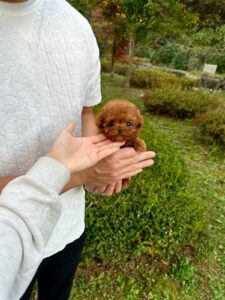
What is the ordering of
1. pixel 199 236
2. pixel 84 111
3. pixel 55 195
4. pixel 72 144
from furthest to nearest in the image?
pixel 199 236 < pixel 84 111 < pixel 72 144 < pixel 55 195

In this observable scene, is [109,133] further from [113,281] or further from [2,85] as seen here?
[113,281]

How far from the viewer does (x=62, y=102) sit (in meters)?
1.12

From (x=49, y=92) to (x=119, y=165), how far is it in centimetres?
32

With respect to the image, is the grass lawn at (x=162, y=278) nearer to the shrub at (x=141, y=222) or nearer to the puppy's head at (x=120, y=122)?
the shrub at (x=141, y=222)

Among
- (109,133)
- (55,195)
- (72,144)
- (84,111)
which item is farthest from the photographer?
(84,111)

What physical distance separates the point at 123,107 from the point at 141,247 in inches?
61.5

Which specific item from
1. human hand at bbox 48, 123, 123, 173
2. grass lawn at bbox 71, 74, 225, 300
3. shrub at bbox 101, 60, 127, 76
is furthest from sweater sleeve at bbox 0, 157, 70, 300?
shrub at bbox 101, 60, 127, 76

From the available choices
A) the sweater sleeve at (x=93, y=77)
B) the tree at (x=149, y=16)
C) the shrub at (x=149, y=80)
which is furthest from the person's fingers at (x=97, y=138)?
the shrub at (x=149, y=80)

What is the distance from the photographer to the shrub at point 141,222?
2.37 metres

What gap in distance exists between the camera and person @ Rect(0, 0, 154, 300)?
1.01 m

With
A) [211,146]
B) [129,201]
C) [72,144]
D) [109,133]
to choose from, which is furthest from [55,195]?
[211,146]

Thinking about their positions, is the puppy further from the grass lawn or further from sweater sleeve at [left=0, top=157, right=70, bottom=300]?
the grass lawn

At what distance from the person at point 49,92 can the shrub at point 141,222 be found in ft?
3.58

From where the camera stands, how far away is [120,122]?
111cm
